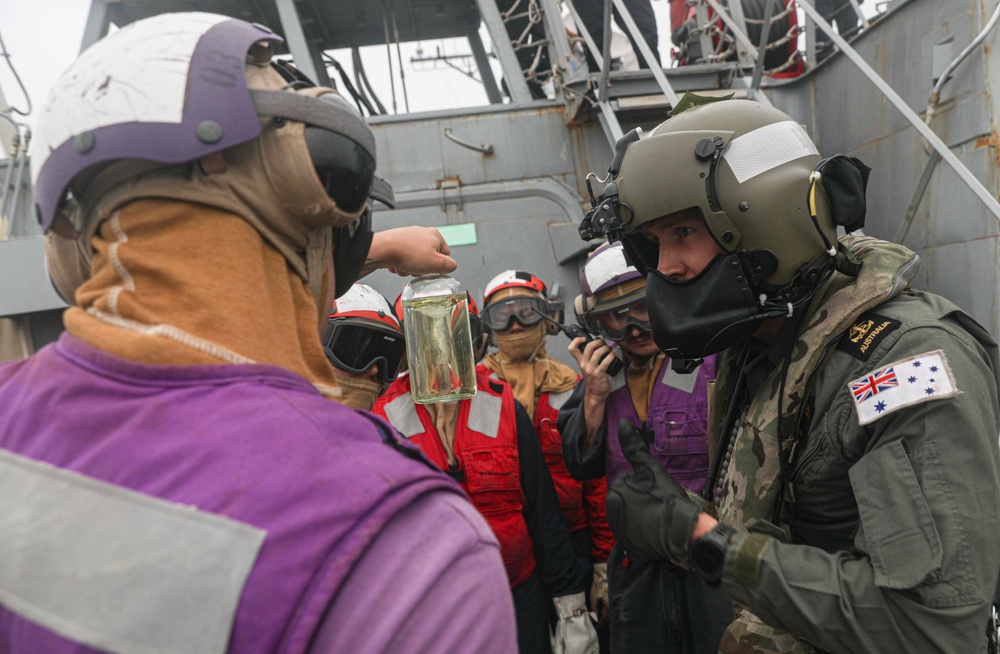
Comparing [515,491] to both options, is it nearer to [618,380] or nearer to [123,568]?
[618,380]

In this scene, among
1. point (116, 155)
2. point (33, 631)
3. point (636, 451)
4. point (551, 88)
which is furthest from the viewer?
point (551, 88)

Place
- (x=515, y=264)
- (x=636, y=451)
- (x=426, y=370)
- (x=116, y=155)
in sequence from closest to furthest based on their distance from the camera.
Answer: (x=116, y=155), (x=636, y=451), (x=426, y=370), (x=515, y=264)

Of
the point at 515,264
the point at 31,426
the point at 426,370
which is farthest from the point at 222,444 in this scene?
the point at 515,264

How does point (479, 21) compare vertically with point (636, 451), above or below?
above

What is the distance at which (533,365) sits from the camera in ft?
12.4

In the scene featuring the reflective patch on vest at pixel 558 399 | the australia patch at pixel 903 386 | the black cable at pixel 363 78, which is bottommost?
the reflective patch on vest at pixel 558 399

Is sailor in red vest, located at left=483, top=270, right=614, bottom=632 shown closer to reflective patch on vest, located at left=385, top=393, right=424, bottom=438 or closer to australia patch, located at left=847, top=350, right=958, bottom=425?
reflective patch on vest, located at left=385, top=393, right=424, bottom=438

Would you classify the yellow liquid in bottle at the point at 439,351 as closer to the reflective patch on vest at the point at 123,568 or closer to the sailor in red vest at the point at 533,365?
the sailor in red vest at the point at 533,365

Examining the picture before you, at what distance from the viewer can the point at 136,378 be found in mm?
673

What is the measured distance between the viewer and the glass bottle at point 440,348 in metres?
2.20

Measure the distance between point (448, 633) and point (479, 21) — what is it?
26.4ft

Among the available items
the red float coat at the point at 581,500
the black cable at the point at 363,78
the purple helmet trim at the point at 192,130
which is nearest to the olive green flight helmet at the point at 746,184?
the purple helmet trim at the point at 192,130

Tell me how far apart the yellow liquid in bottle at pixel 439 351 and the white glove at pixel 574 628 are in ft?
3.45

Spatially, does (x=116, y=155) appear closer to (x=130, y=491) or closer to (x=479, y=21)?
(x=130, y=491)
